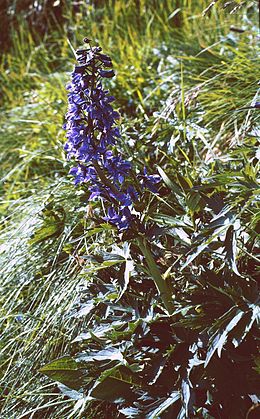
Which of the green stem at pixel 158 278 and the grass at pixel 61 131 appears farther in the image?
the grass at pixel 61 131

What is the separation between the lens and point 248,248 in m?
1.98

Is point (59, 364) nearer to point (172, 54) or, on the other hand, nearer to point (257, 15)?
point (172, 54)

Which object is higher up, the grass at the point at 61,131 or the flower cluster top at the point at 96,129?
the flower cluster top at the point at 96,129

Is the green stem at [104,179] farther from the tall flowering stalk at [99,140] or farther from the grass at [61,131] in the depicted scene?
the grass at [61,131]

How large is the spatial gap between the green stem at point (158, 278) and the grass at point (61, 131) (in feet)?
0.90

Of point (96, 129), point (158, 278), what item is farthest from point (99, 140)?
point (158, 278)

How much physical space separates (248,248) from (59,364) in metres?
0.62

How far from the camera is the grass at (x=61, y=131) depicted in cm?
228

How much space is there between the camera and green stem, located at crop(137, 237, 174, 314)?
5.96 ft

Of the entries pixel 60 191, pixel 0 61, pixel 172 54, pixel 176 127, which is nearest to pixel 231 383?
pixel 176 127

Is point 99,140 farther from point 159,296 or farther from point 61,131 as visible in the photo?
point 61,131

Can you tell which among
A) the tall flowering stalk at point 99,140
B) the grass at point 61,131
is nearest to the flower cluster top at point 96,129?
the tall flowering stalk at point 99,140

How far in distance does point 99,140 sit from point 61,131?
1590 millimetres

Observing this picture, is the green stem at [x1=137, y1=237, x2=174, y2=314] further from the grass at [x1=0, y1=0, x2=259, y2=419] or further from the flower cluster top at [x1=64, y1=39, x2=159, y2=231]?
the grass at [x1=0, y1=0, x2=259, y2=419]
